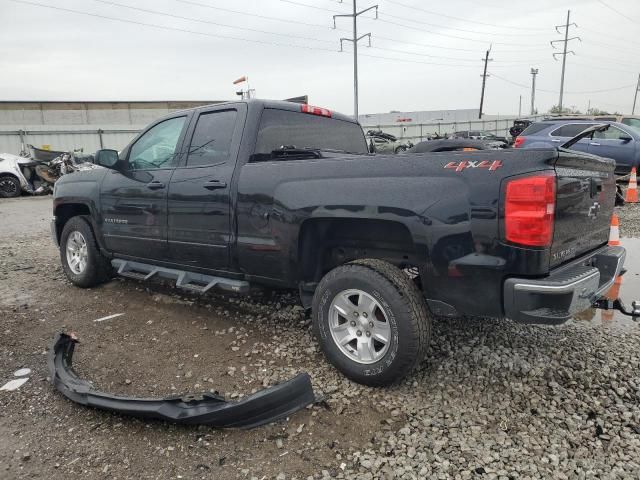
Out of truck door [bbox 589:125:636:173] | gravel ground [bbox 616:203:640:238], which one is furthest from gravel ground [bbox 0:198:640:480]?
truck door [bbox 589:125:636:173]

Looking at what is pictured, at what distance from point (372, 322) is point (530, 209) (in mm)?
1158

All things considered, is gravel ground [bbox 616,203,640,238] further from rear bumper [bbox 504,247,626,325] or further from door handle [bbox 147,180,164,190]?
door handle [bbox 147,180,164,190]

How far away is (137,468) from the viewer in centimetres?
237

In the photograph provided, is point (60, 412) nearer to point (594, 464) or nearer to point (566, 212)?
point (594, 464)

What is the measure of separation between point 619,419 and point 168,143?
13.2ft

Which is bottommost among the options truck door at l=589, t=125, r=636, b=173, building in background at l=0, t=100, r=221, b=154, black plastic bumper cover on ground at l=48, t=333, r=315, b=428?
black plastic bumper cover on ground at l=48, t=333, r=315, b=428

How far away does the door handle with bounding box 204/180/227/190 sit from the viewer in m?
3.72

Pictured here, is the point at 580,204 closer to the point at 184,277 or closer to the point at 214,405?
the point at 214,405

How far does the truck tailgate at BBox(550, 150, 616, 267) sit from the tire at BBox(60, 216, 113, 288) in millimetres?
4548

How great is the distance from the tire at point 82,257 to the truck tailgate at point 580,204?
179 inches

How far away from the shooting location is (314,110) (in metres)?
4.37

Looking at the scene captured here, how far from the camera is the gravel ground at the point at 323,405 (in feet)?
7.79

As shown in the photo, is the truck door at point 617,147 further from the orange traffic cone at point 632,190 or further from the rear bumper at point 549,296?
the rear bumper at point 549,296

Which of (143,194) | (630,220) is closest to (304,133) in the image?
(143,194)
